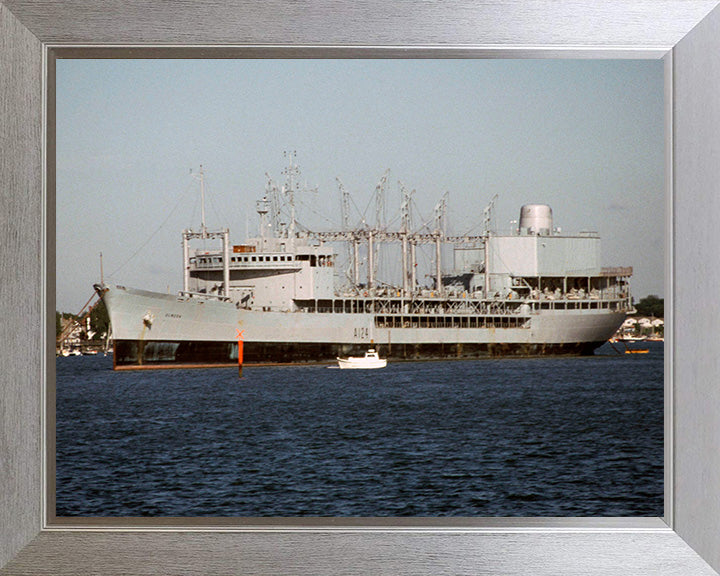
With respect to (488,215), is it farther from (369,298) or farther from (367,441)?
(367,441)

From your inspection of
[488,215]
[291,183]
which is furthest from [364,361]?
[488,215]

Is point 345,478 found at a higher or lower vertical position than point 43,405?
lower

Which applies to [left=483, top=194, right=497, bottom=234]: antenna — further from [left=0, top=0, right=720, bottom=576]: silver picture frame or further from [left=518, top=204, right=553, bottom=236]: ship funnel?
[left=0, top=0, right=720, bottom=576]: silver picture frame

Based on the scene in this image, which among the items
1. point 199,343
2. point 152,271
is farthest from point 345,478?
point 152,271

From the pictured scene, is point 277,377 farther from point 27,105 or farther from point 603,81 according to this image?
point 27,105

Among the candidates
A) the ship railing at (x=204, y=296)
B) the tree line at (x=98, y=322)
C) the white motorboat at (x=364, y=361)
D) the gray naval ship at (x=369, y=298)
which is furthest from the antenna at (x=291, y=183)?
the tree line at (x=98, y=322)
